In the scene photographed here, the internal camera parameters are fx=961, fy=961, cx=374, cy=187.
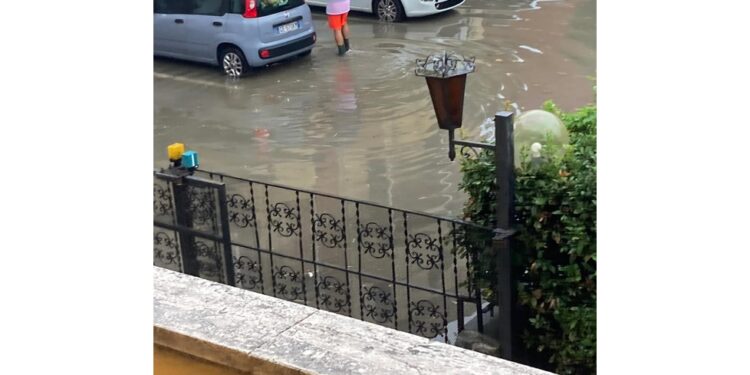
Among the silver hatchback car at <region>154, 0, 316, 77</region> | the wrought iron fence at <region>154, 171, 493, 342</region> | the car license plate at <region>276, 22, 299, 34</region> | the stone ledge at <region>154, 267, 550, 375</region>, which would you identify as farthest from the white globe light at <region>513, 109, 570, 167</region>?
the car license plate at <region>276, 22, 299, 34</region>

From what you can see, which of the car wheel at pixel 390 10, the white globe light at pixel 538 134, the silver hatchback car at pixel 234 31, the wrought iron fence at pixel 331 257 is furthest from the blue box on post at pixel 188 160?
the car wheel at pixel 390 10

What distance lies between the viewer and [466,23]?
12203mm

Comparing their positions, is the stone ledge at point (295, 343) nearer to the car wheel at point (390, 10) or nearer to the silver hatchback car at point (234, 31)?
the silver hatchback car at point (234, 31)

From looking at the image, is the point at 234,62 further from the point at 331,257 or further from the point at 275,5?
the point at 331,257

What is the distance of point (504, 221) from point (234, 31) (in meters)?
7.33

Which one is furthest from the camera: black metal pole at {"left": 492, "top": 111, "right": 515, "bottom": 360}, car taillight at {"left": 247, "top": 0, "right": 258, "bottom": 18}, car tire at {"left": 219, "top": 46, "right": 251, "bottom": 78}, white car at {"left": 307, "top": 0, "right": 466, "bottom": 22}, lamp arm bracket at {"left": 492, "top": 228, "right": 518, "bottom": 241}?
white car at {"left": 307, "top": 0, "right": 466, "bottom": 22}

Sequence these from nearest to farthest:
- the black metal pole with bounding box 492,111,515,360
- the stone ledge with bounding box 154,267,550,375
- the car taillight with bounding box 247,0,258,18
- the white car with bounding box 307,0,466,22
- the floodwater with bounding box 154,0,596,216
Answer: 1. the stone ledge with bounding box 154,267,550,375
2. the black metal pole with bounding box 492,111,515,360
3. the floodwater with bounding box 154,0,596,216
4. the car taillight with bounding box 247,0,258,18
5. the white car with bounding box 307,0,466,22

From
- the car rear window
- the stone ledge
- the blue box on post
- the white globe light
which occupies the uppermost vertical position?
the stone ledge

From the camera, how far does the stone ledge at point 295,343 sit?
5.87 ft

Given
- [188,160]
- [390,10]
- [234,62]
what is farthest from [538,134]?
[390,10]

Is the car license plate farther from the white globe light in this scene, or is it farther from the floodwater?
the white globe light

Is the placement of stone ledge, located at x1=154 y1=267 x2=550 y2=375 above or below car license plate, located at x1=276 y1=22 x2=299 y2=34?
above

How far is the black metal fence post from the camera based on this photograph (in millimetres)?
4344
